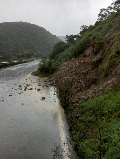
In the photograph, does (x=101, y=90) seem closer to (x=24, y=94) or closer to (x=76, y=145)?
(x=76, y=145)

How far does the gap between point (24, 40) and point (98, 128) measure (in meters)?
122

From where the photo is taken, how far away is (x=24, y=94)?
66.3ft

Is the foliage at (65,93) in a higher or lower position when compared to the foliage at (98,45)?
lower

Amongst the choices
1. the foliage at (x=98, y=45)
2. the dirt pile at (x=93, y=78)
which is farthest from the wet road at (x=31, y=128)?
the foliage at (x=98, y=45)

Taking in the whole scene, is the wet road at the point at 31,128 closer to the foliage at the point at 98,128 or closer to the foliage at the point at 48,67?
the foliage at the point at 98,128

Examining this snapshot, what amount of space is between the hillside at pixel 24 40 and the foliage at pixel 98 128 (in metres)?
87.5

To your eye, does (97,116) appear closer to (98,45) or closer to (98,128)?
(98,128)

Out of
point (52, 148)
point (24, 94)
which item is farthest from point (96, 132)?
point (24, 94)

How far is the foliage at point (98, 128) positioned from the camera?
8070 mm

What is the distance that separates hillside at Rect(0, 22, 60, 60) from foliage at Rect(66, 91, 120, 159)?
87516mm

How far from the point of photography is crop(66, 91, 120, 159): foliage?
807cm

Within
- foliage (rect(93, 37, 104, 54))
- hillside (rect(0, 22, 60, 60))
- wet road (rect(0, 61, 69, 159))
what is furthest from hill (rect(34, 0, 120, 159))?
hillside (rect(0, 22, 60, 60))

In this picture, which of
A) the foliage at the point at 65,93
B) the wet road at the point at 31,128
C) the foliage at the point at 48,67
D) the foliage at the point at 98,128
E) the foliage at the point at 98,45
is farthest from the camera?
the foliage at the point at 48,67

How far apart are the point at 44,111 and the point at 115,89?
15.3 ft
